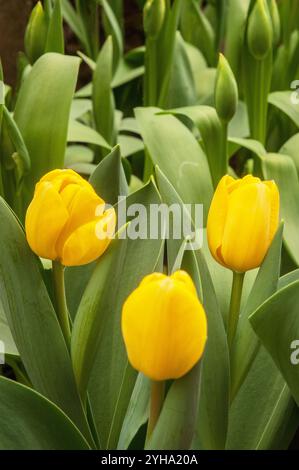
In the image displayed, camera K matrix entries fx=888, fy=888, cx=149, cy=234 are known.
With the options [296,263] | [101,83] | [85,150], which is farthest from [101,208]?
[85,150]

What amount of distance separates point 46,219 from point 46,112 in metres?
0.43

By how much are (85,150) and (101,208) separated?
0.76 m

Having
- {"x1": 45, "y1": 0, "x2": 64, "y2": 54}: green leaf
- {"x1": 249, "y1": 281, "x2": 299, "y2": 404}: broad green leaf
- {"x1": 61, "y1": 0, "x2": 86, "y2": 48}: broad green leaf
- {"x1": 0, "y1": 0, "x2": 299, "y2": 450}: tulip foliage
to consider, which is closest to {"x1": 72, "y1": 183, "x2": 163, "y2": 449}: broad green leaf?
{"x1": 0, "y1": 0, "x2": 299, "y2": 450}: tulip foliage

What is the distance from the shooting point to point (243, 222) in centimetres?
58

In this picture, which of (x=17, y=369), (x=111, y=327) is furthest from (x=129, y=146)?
(x=111, y=327)

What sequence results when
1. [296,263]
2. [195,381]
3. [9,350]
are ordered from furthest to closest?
[296,263], [9,350], [195,381]

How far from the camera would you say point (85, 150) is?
1333 millimetres

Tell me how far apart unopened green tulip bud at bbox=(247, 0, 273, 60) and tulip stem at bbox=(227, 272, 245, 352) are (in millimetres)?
531

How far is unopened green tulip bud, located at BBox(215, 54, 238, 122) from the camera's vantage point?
0.93 meters

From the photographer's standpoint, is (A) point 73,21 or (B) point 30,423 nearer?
(B) point 30,423

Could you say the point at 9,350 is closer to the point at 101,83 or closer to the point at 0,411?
the point at 0,411

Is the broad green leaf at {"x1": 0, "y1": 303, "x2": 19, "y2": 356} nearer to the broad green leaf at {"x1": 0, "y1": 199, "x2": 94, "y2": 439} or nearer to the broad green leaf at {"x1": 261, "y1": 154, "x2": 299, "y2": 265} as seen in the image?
the broad green leaf at {"x1": 0, "y1": 199, "x2": 94, "y2": 439}

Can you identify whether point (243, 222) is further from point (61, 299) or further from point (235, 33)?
point (235, 33)

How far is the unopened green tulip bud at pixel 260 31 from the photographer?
108 cm
